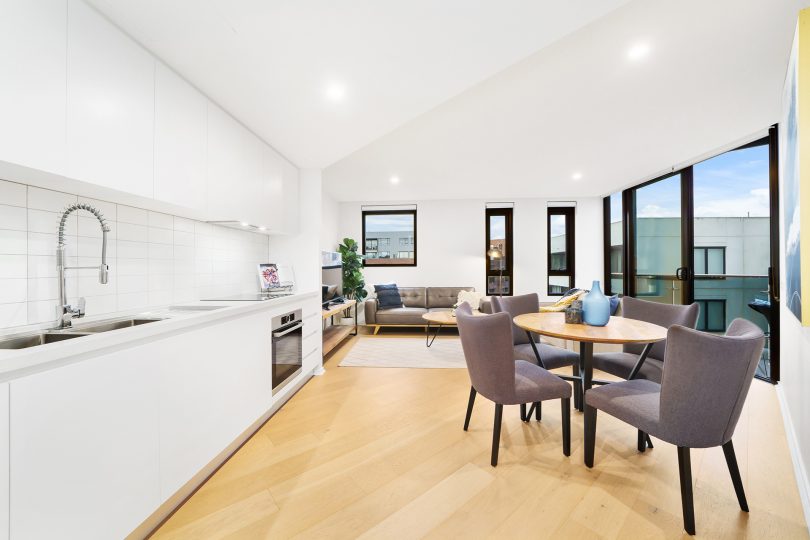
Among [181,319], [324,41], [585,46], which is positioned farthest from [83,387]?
[585,46]

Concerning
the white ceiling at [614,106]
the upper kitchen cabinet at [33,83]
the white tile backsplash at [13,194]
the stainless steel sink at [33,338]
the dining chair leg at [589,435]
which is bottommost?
the dining chair leg at [589,435]

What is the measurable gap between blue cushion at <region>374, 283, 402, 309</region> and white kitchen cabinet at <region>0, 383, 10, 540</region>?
468cm

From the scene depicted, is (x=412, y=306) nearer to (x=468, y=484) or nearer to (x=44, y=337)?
(x=468, y=484)

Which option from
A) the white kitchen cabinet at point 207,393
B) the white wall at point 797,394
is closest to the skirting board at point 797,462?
the white wall at point 797,394

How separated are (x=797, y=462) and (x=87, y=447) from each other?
10.9 ft

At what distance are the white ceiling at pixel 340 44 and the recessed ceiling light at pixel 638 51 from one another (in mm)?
812

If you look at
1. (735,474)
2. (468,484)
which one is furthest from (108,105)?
(735,474)

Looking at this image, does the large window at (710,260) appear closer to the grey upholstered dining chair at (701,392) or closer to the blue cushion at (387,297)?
the grey upholstered dining chair at (701,392)

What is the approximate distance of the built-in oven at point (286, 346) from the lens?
7.97 ft

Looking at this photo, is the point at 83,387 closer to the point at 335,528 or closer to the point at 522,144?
the point at 335,528

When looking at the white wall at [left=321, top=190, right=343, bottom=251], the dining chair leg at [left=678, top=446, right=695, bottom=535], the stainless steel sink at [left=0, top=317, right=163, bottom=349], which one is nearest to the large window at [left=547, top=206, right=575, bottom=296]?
the white wall at [left=321, top=190, right=343, bottom=251]

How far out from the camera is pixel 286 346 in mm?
2602

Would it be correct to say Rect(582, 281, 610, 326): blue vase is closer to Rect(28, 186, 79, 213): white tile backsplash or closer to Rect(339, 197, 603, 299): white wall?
Rect(28, 186, 79, 213): white tile backsplash

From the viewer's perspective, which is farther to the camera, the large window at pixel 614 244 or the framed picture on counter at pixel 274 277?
the large window at pixel 614 244
